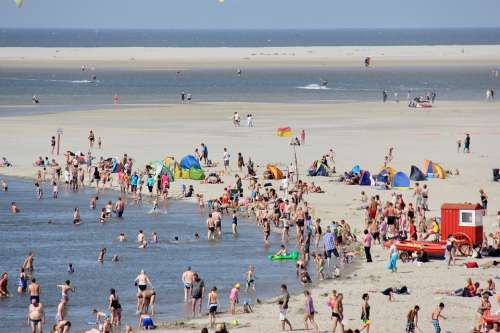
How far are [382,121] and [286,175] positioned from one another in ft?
75.2

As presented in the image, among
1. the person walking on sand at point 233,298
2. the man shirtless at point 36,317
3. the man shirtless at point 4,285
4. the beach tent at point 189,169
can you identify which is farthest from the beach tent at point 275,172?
the man shirtless at point 36,317

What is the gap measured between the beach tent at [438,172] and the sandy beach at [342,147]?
0.39m

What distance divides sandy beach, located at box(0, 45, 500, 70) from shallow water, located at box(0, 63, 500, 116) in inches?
491

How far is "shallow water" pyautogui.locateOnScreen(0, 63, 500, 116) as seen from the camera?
279 ft

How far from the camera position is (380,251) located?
3234 cm

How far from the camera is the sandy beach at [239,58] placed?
14812 centimetres

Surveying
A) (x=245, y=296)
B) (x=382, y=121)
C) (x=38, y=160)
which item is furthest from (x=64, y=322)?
(x=382, y=121)

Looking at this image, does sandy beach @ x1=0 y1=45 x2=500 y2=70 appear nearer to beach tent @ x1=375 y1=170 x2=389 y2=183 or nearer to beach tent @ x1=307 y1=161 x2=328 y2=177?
beach tent @ x1=307 y1=161 x2=328 y2=177

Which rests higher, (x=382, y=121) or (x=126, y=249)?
(x=382, y=121)

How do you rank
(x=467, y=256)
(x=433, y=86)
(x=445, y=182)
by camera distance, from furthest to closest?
(x=433, y=86) → (x=445, y=182) → (x=467, y=256)

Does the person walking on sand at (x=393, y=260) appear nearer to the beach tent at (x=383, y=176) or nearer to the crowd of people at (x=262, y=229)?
the crowd of people at (x=262, y=229)

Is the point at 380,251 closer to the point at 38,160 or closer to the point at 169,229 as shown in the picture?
the point at 169,229

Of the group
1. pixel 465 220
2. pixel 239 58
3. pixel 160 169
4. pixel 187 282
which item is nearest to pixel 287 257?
pixel 465 220

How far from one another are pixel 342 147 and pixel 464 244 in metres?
21.8
